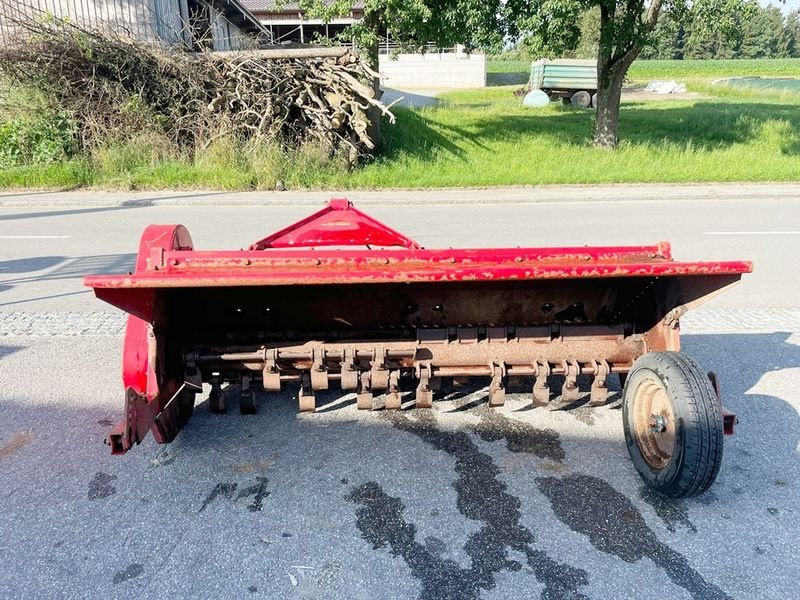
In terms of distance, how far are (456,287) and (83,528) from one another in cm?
209

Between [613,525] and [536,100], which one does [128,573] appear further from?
[536,100]

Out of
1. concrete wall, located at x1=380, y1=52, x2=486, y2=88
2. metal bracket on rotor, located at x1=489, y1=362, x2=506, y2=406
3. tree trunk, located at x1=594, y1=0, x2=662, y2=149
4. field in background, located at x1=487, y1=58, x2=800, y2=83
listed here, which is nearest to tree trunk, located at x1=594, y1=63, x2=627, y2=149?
tree trunk, located at x1=594, y1=0, x2=662, y2=149

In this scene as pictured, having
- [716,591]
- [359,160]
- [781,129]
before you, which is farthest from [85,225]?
[781,129]

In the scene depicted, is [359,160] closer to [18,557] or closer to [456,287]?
[456,287]

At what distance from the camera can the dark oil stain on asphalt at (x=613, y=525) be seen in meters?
2.27

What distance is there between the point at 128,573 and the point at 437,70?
3909 cm

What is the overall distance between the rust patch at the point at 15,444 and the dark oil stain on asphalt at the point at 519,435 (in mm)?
2544

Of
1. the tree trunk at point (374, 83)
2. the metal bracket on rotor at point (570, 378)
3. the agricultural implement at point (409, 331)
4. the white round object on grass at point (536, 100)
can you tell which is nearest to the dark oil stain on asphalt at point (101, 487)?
the agricultural implement at point (409, 331)

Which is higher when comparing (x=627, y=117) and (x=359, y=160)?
(x=627, y=117)

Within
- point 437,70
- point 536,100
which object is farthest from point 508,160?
point 437,70

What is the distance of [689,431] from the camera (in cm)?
243

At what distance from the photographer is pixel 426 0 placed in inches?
472

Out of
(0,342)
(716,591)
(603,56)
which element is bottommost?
(716,591)

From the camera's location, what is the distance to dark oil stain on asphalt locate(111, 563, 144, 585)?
2268 millimetres
